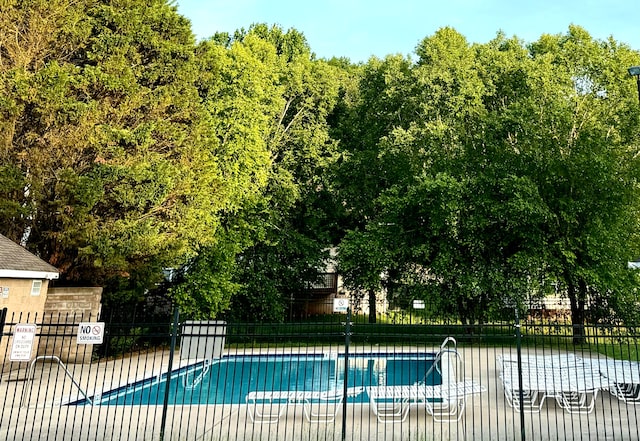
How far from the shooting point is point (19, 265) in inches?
512

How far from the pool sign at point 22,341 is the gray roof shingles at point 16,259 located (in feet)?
21.1

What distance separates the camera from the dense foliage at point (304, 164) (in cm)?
1462

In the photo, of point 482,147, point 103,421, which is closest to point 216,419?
point 103,421

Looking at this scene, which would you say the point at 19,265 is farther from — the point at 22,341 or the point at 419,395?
the point at 419,395

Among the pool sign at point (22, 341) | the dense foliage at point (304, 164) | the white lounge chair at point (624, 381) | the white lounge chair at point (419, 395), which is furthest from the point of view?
the dense foliage at point (304, 164)

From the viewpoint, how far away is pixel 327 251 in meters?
27.8

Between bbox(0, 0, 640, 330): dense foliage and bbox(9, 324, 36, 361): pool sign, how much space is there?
7.34 m

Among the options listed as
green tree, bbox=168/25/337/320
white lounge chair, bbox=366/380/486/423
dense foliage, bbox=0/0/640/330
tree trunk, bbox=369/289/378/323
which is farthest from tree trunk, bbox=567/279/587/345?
white lounge chair, bbox=366/380/486/423

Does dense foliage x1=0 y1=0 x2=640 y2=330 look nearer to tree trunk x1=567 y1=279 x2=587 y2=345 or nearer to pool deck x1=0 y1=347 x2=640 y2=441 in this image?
tree trunk x1=567 y1=279 x2=587 y2=345

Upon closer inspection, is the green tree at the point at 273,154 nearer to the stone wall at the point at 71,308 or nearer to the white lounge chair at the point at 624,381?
the stone wall at the point at 71,308

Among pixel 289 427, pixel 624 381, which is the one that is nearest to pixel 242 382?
pixel 289 427

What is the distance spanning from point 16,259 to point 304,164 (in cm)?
1636

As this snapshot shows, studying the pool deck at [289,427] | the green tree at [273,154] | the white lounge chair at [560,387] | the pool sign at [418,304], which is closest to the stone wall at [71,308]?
the green tree at [273,154]

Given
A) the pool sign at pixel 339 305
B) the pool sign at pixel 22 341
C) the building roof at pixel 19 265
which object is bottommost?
the pool sign at pixel 22 341
